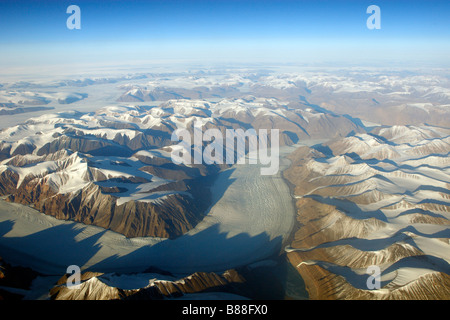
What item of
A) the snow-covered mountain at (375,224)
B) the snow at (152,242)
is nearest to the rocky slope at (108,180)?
the snow at (152,242)

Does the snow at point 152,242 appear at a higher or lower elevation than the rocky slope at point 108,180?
lower

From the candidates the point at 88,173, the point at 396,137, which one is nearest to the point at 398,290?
the point at 88,173

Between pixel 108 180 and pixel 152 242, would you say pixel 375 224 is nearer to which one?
pixel 152 242

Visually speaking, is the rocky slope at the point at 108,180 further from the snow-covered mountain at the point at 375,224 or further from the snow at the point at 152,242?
the snow-covered mountain at the point at 375,224

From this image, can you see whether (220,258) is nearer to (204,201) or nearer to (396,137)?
(204,201)

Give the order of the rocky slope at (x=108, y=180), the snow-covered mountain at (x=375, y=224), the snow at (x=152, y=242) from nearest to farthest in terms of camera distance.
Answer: the snow-covered mountain at (x=375, y=224)
the snow at (x=152, y=242)
the rocky slope at (x=108, y=180)

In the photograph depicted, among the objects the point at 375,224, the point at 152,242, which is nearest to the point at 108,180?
the point at 152,242

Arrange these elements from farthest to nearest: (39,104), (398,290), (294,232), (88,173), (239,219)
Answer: (39,104), (88,173), (239,219), (294,232), (398,290)

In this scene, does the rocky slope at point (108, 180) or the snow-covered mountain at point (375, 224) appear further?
the rocky slope at point (108, 180)

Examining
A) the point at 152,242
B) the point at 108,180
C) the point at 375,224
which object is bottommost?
the point at 152,242

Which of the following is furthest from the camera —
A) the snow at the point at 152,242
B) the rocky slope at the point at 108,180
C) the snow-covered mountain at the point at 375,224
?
the rocky slope at the point at 108,180
